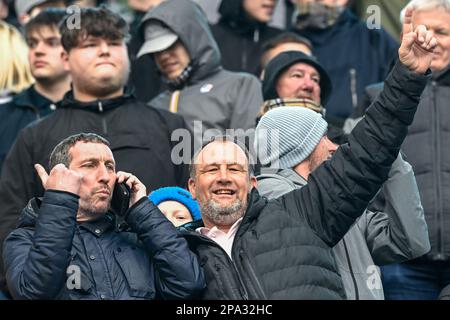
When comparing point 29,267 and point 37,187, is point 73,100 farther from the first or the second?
point 29,267

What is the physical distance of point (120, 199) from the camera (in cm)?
834

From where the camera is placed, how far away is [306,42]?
1126 cm

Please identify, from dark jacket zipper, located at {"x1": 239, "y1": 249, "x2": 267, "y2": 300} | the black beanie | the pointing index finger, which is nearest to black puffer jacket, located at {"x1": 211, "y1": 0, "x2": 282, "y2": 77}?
the black beanie

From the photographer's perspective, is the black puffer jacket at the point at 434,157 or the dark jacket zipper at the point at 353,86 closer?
the black puffer jacket at the point at 434,157

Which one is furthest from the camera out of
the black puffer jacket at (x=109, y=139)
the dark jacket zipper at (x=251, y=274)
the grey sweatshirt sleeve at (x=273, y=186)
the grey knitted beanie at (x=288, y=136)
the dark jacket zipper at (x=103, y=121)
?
the dark jacket zipper at (x=103, y=121)

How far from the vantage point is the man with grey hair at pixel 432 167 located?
362 inches

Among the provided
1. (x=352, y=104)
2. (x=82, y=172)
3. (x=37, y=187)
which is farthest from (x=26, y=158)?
(x=352, y=104)

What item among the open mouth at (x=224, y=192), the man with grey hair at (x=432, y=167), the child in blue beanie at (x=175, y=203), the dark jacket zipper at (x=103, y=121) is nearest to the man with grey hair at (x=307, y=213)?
the open mouth at (x=224, y=192)

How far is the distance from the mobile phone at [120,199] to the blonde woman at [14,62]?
3.62 m

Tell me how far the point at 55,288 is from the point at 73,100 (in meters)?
2.42

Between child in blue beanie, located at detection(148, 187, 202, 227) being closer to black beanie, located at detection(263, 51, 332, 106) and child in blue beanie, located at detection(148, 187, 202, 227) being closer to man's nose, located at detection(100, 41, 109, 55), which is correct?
man's nose, located at detection(100, 41, 109, 55)

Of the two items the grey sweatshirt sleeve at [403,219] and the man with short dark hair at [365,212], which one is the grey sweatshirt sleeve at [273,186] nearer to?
the man with short dark hair at [365,212]

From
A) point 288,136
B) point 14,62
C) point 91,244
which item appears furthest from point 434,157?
point 14,62

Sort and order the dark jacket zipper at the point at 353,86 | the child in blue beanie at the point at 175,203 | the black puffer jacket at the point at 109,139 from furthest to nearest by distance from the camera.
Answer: the dark jacket zipper at the point at 353,86 → the black puffer jacket at the point at 109,139 → the child in blue beanie at the point at 175,203
